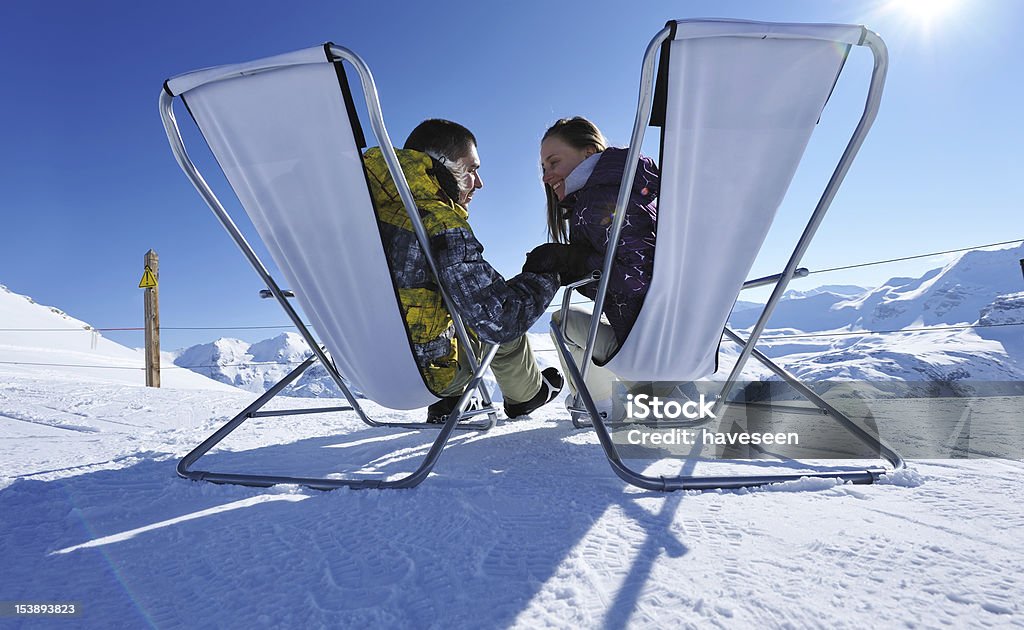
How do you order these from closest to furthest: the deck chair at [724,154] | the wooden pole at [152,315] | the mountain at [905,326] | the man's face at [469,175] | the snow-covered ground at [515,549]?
the snow-covered ground at [515,549]
the deck chair at [724,154]
the man's face at [469,175]
the wooden pole at [152,315]
the mountain at [905,326]

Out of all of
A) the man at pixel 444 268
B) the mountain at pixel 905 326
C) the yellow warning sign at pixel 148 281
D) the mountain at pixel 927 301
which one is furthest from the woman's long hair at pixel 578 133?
the mountain at pixel 927 301

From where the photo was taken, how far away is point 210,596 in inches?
26.1

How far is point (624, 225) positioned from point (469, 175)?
1.87ft

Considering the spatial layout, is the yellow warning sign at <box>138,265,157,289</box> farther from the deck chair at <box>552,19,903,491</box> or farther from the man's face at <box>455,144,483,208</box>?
the deck chair at <box>552,19,903,491</box>

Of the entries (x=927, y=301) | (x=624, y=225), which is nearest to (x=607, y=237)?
(x=624, y=225)

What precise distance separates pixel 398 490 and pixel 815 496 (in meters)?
0.94

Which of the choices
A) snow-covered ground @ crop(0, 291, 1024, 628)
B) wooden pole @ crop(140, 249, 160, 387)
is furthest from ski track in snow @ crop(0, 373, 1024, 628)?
wooden pole @ crop(140, 249, 160, 387)

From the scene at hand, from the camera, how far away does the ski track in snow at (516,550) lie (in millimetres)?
609

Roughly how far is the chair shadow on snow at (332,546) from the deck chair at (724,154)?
0.27 meters

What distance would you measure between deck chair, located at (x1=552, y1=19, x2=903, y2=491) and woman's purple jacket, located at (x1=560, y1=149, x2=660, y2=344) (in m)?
0.09

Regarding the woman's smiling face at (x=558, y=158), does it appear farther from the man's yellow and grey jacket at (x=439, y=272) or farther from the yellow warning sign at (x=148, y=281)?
the yellow warning sign at (x=148, y=281)

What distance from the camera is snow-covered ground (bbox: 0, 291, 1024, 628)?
609 mm

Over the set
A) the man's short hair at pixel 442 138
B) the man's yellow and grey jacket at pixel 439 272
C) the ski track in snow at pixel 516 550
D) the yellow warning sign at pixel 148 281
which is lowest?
Answer: the ski track in snow at pixel 516 550

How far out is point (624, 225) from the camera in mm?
1453
